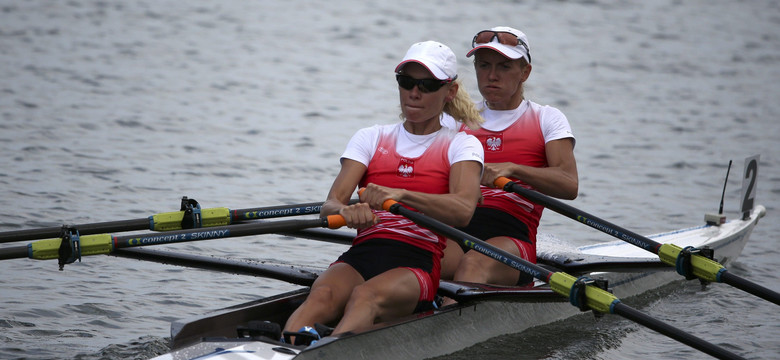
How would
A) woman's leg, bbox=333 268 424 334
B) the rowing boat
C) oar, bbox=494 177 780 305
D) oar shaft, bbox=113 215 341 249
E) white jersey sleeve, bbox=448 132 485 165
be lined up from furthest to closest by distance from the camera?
1. oar, bbox=494 177 780 305
2. white jersey sleeve, bbox=448 132 485 165
3. oar shaft, bbox=113 215 341 249
4. woman's leg, bbox=333 268 424 334
5. the rowing boat

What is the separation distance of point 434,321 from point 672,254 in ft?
5.39

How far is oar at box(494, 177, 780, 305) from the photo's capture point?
19.6ft

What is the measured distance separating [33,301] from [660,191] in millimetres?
7958

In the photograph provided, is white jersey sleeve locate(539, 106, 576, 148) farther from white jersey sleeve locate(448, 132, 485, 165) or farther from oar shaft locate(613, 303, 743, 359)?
oar shaft locate(613, 303, 743, 359)

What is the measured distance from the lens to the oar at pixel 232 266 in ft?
19.9

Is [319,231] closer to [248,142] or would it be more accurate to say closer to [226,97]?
[248,142]

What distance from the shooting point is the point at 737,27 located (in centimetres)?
2422

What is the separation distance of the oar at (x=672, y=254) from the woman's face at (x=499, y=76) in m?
0.61

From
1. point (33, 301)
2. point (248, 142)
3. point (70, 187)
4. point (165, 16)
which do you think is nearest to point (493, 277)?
point (33, 301)

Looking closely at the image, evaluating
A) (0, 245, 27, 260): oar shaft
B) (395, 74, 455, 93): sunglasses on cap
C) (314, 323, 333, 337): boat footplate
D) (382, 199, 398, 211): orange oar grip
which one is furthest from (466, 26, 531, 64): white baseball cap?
(0, 245, 27, 260): oar shaft

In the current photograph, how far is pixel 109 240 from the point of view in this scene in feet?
17.3

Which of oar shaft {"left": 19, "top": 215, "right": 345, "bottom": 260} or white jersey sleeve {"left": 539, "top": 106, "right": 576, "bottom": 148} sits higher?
white jersey sleeve {"left": 539, "top": 106, "right": 576, "bottom": 148}

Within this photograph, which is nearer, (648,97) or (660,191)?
(660,191)

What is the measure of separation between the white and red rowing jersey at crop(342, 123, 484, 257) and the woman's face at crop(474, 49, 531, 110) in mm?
1040
